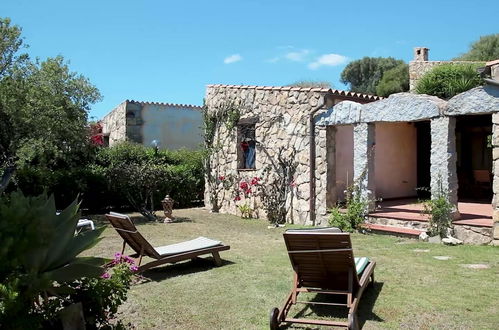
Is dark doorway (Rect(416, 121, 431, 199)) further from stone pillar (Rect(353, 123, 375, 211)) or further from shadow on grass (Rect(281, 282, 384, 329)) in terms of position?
shadow on grass (Rect(281, 282, 384, 329))

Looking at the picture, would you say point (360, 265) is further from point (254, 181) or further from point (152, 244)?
point (254, 181)

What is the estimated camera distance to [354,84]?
158ft

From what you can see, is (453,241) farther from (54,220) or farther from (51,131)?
(51,131)

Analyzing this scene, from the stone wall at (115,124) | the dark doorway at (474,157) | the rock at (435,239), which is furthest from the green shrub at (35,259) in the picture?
the stone wall at (115,124)

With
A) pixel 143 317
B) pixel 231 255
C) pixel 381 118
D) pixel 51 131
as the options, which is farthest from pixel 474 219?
pixel 51 131

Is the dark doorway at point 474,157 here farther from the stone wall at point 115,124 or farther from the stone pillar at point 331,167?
the stone wall at point 115,124

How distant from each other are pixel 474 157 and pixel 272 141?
23.7 feet

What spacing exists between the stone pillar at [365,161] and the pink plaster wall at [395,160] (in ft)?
10.2

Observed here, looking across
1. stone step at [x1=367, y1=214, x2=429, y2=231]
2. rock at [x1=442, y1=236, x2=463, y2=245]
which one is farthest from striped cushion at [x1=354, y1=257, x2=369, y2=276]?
stone step at [x1=367, y1=214, x2=429, y2=231]

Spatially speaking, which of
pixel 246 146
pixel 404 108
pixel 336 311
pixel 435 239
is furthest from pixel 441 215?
pixel 246 146

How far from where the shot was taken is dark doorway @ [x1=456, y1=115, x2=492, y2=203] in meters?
14.8

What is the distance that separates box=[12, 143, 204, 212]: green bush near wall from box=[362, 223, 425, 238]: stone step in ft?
21.7

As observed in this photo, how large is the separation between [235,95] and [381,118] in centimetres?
540

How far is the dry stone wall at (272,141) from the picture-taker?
40.8ft
